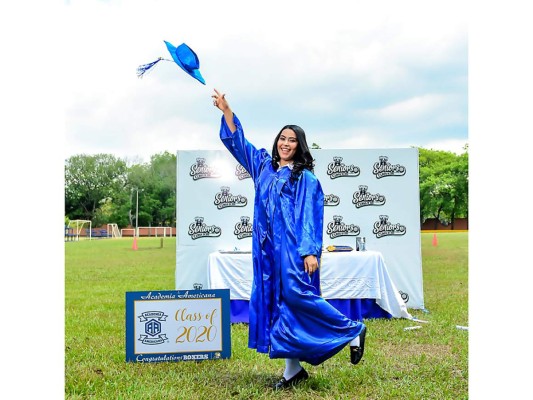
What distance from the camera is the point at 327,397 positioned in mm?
3543

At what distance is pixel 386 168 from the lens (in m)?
7.39

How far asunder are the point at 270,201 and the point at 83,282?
809 centimetres

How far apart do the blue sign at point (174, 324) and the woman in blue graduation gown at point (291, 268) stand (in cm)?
80

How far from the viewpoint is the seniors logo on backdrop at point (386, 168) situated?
7.38 meters

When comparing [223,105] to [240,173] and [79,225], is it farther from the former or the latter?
[79,225]

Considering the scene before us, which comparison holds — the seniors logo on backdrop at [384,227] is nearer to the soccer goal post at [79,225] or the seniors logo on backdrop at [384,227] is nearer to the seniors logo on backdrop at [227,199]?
the seniors logo on backdrop at [227,199]

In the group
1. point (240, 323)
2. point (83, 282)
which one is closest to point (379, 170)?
point (240, 323)

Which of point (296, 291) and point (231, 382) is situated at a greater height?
point (296, 291)

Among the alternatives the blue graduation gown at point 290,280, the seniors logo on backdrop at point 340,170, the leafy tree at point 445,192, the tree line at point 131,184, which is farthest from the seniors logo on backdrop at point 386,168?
the tree line at point 131,184

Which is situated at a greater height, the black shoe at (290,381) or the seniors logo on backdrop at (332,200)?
the seniors logo on backdrop at (332,200)

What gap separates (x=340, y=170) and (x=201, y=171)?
1.79 meters

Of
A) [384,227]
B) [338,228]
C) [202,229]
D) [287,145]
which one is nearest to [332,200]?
[338,228]

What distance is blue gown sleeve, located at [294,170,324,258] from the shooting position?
362cm

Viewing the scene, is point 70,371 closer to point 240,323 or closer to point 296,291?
point 296,291
